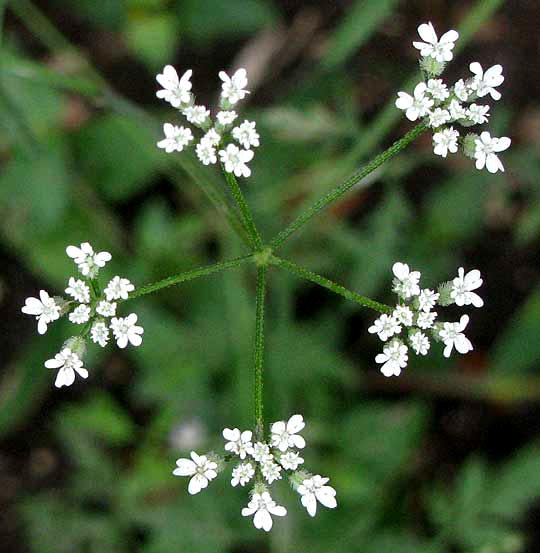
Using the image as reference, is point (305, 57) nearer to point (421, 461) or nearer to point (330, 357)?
point (330, 357)

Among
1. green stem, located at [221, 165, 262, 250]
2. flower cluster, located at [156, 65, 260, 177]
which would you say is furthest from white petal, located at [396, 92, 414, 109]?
green stem, located at [221, 165, 262, 250]

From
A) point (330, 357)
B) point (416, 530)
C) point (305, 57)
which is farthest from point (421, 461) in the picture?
point (305, 57)

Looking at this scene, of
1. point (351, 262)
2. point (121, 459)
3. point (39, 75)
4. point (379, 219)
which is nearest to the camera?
point (39, 75)

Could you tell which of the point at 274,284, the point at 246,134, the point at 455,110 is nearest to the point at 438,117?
the point at 455,110

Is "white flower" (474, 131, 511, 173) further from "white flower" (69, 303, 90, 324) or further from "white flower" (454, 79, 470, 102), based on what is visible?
"white flower" (69, 303, 90, 324)

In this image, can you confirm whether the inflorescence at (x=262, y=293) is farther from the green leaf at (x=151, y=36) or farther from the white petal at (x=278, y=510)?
the green leaf at (x=151, y=36)

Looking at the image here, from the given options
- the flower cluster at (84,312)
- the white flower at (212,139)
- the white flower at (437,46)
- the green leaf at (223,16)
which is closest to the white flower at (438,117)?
the white flower at (437,46)

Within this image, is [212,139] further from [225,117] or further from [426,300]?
[426,300]
